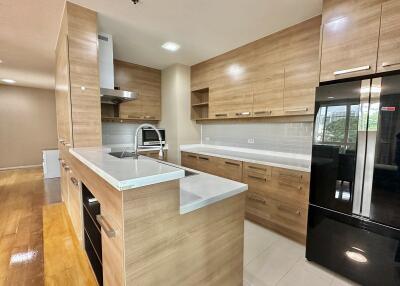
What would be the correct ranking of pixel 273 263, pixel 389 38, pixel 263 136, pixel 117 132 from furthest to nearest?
pixel 117 132 → pixel 263 136 → pixel 273 263 → pixel 389 38

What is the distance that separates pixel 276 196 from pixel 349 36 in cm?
173

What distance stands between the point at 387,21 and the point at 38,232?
3.96 meters

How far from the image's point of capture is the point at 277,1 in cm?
190

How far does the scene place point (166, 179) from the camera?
2.64ft

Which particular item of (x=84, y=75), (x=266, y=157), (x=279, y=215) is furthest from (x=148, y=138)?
(x=279, y=215)

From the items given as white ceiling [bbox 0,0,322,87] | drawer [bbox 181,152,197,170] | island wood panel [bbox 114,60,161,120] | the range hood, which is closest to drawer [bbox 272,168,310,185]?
drawer [bbox 181,152,197,170]

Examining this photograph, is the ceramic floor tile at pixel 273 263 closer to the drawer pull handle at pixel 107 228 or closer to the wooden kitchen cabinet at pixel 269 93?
the drawer pull handle at pixel 107 228

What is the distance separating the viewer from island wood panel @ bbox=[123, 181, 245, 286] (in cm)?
78

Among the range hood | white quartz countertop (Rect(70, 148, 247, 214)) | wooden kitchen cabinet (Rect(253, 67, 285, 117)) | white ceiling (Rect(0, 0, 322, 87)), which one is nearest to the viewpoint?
white quartz countertop (Rect(70, 148, 247, 214))

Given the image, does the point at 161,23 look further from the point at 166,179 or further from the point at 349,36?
the point at 166,179

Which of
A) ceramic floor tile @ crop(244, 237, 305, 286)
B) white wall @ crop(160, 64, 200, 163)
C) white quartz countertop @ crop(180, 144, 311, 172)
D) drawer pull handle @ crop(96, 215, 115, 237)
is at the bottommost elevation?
ceramic floor tile @ crop(244, 237, 305, 286)

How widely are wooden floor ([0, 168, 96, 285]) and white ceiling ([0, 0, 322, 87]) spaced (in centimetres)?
242

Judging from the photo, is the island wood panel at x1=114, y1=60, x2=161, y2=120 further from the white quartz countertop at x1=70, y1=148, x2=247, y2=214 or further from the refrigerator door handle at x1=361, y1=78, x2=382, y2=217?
the refrigerator door handle at x1=361, y1=78, x2=382, y2=217

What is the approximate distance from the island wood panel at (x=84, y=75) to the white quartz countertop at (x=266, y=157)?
1769 mm
